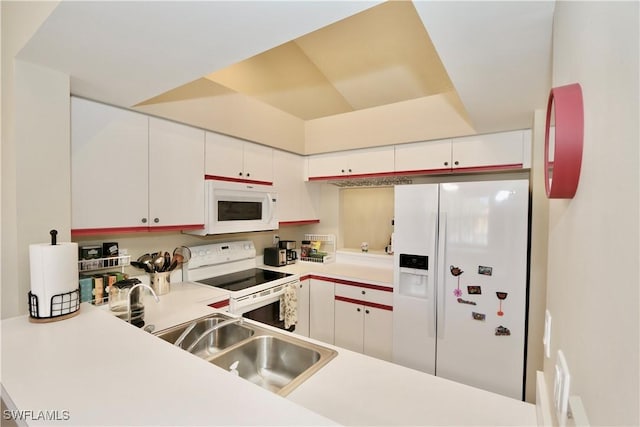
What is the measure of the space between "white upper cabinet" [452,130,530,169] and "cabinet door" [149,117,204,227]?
6.69 ft

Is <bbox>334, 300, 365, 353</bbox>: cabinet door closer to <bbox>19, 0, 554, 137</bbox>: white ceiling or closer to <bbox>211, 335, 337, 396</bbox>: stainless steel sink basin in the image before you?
<bbox>211, 335, 337, 396</bbox>: stainless steel sink basin

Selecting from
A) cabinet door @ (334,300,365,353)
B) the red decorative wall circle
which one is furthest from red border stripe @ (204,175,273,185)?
the red decorative wall circle

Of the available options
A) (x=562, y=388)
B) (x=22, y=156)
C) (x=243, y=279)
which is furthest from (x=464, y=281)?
(x=22, y=156)

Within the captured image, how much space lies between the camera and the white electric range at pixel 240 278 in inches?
89.1

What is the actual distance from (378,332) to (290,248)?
4.37ft

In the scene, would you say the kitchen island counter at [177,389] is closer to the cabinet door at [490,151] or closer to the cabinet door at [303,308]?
the cabinet door at [303,308]

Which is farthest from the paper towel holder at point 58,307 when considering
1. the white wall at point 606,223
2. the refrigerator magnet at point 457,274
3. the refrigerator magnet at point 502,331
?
the refrigerator magnet at point 502,331

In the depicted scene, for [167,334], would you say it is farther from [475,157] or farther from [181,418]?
[475,157]

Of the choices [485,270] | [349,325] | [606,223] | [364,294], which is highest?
[606,223]

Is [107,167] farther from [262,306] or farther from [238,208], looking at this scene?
[262,306]

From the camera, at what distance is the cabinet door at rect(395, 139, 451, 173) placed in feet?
7.91

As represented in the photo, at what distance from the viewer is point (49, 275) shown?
1.16 meters

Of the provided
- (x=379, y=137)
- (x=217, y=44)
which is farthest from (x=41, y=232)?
(x=379, y=137)

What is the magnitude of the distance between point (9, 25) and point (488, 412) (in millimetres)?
2371
